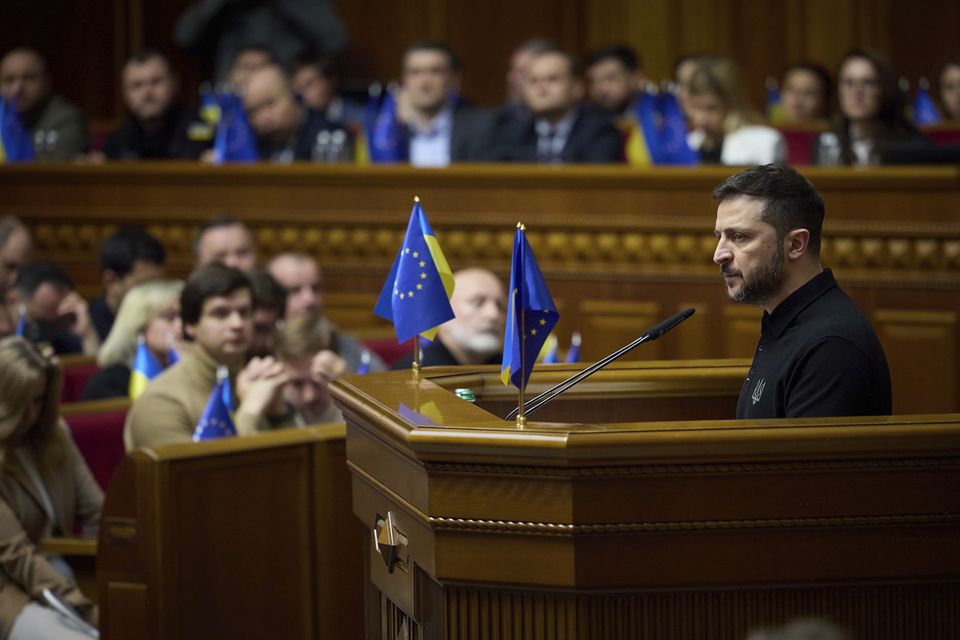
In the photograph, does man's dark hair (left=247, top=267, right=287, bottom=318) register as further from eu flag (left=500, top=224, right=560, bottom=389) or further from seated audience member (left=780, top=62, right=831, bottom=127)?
seated audience member (left=780, top=62, right=831, bottom=127)

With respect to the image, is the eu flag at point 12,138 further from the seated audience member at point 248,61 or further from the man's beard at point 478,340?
the man's beard at point 478,340

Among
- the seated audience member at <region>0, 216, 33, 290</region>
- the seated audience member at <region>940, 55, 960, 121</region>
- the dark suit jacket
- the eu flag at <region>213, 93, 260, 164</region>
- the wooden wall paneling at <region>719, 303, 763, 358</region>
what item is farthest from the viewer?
the seated audience member at <region>940, 55, 960, 121</region>

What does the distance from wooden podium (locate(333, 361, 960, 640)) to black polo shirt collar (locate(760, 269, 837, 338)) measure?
436mm

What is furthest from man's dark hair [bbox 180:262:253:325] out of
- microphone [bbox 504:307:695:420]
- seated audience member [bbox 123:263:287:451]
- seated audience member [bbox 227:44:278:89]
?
seated audience member [bbox 227:44:278:89]

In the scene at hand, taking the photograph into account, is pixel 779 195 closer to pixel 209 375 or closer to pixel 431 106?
pixel 209 375

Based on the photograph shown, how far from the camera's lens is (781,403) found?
2889 millimetres

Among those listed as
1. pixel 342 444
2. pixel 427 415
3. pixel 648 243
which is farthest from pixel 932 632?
pixel 648 243

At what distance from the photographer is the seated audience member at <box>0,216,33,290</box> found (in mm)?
7375

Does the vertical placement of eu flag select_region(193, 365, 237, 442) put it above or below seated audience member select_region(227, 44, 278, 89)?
below

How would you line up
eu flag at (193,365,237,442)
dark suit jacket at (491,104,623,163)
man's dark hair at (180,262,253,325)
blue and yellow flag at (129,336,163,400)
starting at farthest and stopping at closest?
1. dark suit jacket at (491,104,623,163)
2. blue and yellow flag at (129,336,163,400)
3. man's dark hair at (180,262,253,325)
4. eu flag at (193,365,237,442)

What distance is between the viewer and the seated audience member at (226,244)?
6783 millimetres

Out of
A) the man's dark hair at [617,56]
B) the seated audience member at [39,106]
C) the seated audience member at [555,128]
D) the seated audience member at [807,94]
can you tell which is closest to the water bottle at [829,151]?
the seated audience member at [555,128]

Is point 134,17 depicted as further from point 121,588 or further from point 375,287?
point 121,588

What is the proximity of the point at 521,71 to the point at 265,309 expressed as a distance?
412 centimetres
